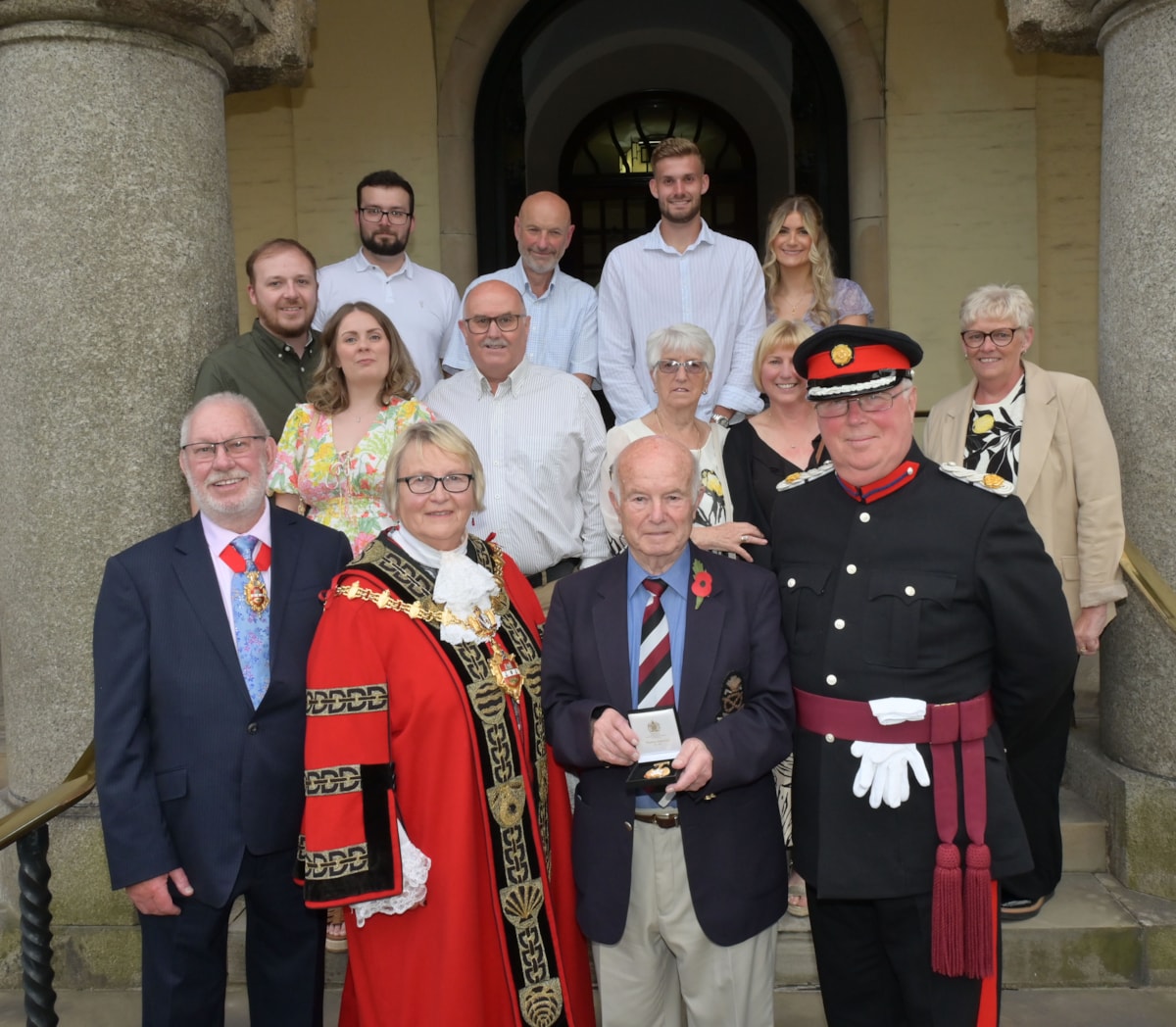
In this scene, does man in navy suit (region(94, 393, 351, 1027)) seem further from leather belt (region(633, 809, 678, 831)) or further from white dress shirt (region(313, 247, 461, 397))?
white dress shirt (region(313, 247, 461, 397))

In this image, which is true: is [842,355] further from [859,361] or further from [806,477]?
[806,477]

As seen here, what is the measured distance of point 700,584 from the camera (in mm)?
2818

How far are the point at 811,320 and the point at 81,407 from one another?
8.43ft

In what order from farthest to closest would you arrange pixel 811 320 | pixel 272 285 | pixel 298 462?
Result: pixel 811 320, pixel 272 285, pixel 298 462

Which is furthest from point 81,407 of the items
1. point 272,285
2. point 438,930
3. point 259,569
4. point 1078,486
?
point 1078,486

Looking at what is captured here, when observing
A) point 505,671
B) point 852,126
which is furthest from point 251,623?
point 852,126

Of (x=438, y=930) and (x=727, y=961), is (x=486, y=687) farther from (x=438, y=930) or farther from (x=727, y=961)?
(x=727, y=961)

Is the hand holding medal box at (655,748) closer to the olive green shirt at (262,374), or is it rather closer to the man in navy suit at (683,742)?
the man in navy suit at (683,742)

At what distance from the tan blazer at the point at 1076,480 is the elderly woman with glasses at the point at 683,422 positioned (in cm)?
96

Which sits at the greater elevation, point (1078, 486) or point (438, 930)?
point (1078, 486)

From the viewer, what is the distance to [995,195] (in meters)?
7.12

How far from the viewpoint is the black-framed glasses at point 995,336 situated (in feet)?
12.6

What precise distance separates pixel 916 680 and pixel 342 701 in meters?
1.24

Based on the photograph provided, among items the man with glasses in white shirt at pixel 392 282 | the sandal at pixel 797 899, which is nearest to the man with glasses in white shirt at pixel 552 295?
the man with glasses in white shirt at pixel 392 282
